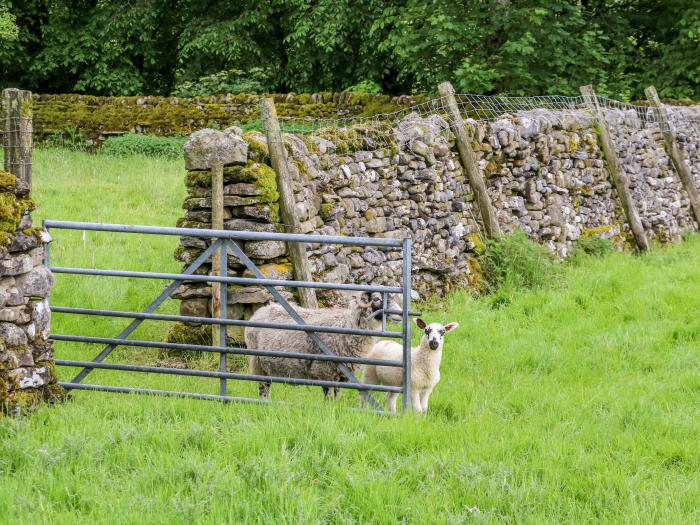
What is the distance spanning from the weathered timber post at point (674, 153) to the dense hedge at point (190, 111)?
567 cm

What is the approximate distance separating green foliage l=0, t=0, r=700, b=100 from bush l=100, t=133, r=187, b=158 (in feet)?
14.8

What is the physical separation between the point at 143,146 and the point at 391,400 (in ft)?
45.5

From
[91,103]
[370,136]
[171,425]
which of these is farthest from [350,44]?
[171,425]

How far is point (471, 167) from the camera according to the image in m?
11.4

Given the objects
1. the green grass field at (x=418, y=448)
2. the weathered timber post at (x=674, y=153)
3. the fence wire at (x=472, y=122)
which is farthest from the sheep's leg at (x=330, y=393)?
the weathered timber post at (x=674, y=153)

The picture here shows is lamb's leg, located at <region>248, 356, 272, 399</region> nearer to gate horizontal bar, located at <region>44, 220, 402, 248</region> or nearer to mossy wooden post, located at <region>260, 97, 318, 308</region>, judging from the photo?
gate horizontal bar, located at <region>44, 220, 402, 248</region>

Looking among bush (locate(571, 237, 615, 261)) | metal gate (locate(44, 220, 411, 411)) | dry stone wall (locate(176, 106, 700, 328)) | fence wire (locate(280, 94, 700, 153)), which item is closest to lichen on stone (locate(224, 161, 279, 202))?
dry stone wall (locate(176, 106, 700, 328))

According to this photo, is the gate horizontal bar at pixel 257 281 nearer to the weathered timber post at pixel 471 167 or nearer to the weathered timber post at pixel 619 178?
the weathered timber post at pixel 471 167

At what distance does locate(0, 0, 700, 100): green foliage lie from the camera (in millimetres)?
21344

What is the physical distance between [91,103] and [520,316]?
14610mm

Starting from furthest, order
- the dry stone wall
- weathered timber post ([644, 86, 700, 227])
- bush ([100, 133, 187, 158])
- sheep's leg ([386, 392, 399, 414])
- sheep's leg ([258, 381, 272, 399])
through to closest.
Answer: bush ([100, 133, 187, 158]) → weathered timber post ([644, 86, 700, 227]) → the dry stone wall → sheep's leg ([258, 381, 272, 399]) → sheep's leg ([386, 392, 399, 414])

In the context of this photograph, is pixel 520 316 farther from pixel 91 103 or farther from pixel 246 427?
pixel 91 103

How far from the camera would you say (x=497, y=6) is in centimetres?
2133

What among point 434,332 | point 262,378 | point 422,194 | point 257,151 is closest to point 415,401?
point 434,332
